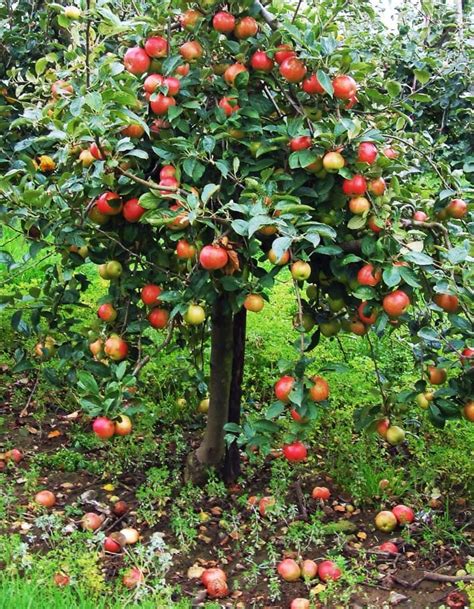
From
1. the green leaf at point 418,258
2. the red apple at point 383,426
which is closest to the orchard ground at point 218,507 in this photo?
the red apple at point 383,426

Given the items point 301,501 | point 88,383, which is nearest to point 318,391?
point 88,383

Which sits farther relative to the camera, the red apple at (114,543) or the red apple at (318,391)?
the red apple at (114,543)

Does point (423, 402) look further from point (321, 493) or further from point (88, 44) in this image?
point (88, 44)

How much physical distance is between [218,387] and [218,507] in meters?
0.43

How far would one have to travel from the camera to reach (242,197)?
6.42 feet

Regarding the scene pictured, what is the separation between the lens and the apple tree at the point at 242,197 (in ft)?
6.20

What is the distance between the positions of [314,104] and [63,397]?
2.05 m

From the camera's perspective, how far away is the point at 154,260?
2270 millimetres

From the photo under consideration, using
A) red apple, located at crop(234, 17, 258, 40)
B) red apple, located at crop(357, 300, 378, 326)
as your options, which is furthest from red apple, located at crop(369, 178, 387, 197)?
red apple, located at crop(234, 17, 258, 40)

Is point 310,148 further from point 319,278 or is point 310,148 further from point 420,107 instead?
point 420,107

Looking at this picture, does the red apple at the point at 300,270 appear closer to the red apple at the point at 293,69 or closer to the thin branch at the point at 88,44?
the red apple at the point at 293,69

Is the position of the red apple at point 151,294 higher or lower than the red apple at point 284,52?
lower

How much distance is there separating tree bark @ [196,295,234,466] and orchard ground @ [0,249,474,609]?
0.14 meters

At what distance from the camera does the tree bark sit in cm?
266
